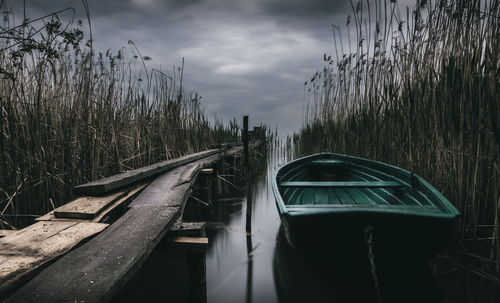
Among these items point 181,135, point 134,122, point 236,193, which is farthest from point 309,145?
point 134,122

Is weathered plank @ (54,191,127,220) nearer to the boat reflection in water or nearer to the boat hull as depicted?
the boat hull

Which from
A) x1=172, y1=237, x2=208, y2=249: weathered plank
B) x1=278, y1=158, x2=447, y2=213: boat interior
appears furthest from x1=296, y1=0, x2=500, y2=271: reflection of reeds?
x1=172, y1=237, x2=208, y2=249: weathered plank

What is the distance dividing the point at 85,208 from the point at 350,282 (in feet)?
6.28

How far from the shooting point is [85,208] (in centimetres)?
178

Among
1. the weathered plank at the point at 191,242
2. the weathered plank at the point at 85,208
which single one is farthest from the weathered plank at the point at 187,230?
the weathered plank at the point at 85,208

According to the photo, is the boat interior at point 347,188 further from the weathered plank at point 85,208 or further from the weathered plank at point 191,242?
the weathered plank at point 85,208

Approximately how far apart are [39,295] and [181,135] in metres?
4.10

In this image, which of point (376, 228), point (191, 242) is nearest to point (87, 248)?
point (191, 242)

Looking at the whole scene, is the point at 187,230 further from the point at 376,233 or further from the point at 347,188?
the point at 347,188

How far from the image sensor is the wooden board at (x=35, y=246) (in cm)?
106

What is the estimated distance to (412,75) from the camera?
3033 millimetres

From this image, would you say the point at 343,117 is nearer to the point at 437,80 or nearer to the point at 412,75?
the point at 412,75

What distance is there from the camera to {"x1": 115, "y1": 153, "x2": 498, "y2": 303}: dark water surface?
6.54ft

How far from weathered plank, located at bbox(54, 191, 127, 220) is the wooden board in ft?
0.37
